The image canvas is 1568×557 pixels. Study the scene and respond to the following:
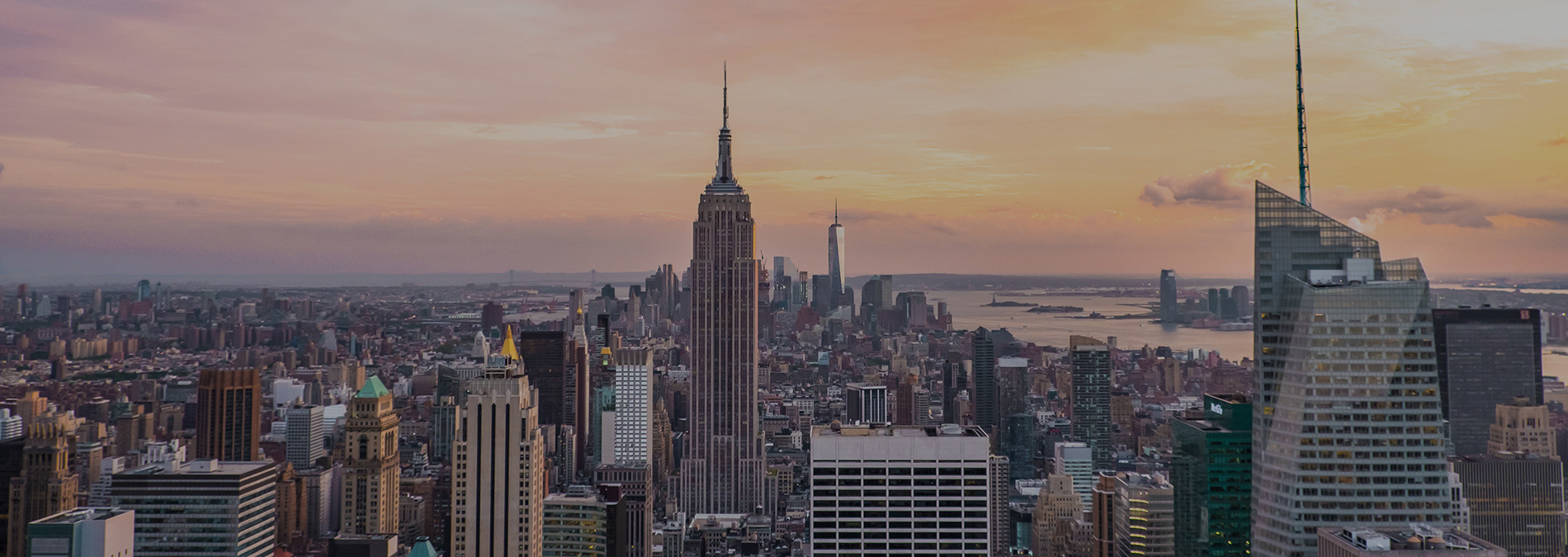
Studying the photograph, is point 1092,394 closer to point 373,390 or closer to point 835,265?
point 835,265

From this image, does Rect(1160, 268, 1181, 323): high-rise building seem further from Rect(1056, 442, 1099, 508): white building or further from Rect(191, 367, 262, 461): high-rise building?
Rect(191, 367, 262, 461): high-rise building

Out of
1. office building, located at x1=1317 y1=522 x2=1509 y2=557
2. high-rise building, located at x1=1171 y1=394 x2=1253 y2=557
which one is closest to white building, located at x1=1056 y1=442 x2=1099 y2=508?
high-rise building, located at x1=1171 y1=394 x2=1253 y2=557

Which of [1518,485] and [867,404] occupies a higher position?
[1518,485]

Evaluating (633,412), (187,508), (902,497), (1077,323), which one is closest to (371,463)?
(187,508)

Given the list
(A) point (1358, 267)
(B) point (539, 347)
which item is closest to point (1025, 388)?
(B) point (539, 347)

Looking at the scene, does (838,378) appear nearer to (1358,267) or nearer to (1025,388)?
(1025,388)

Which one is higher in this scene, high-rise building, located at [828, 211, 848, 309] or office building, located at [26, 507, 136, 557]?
high-rise building, located at [828, 211, 848, 309]
